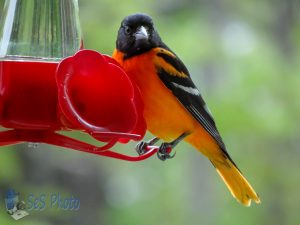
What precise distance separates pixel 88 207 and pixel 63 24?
18.5 ft

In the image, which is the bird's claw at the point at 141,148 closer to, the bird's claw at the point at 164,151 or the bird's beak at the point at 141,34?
the bird's claw at the point at 164,151

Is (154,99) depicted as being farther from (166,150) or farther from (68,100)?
(68,100)

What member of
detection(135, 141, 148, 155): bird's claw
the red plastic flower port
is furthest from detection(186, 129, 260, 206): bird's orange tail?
the red plastic flower port

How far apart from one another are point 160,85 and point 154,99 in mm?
131

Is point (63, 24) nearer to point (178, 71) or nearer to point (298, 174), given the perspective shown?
point (178, 71)

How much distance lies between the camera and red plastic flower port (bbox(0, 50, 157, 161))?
2.72 meters

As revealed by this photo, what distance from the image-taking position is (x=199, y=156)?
10555 mm

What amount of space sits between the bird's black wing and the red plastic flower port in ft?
2.68

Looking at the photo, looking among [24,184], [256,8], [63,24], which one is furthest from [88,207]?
[63,24]

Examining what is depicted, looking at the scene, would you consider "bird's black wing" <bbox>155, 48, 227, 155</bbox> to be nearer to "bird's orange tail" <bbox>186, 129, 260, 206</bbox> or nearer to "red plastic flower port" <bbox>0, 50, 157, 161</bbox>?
"bird's orange tail" <bbox>186, 129, 260, 206</bbox>

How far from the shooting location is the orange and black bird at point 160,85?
355cm

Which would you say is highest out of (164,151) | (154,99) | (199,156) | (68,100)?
(68,100)

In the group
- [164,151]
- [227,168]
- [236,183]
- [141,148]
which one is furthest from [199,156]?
[141,148]

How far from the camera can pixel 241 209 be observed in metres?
10.9
